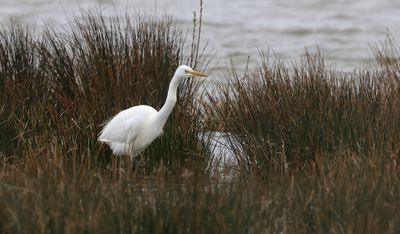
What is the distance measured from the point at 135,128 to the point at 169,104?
1.30 ft

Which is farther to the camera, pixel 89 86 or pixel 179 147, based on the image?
pixel 89 86

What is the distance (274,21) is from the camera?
23.9 metres

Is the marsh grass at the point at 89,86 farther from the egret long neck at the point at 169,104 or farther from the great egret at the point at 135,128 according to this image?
the egret long neck at the point at 169,104

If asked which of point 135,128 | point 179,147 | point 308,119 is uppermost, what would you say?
point 308,119

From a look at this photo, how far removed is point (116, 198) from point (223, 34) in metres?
16.7

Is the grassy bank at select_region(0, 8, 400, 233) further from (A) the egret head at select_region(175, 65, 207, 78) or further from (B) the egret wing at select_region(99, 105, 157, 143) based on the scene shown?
(A) the egret head at select_region(175, 65, 207, 78)

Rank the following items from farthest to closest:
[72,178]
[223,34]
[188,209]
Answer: [223,34], [72,178], [188,209]

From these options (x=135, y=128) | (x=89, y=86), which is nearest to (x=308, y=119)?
(x=135, y=128)

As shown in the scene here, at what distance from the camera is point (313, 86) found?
24.1 ft

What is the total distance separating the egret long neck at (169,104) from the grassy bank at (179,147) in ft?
0.91

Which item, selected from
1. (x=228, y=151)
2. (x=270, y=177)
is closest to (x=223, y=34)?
(x=228, y=151)

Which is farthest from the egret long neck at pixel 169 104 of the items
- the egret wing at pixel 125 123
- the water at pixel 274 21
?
the water at pixel 274 21

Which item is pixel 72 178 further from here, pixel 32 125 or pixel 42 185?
pixel 32 125

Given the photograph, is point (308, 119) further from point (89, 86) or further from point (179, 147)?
point (89, 86)
